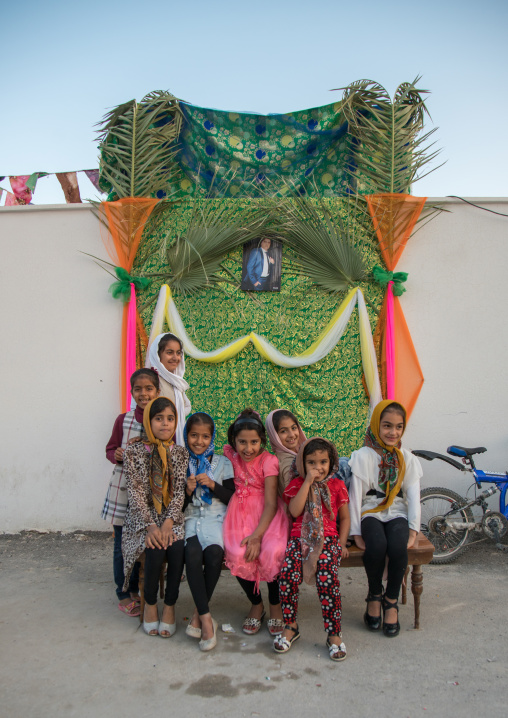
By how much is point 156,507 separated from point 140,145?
10.2 feet

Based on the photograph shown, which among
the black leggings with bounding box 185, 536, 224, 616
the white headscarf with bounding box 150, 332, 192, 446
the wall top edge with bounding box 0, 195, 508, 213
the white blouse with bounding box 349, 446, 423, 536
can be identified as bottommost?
the black leggings with bounding box 185, 536, 224, 616

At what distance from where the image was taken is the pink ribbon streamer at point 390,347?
179 inches

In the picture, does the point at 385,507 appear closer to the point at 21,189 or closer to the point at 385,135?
the point at 385,135

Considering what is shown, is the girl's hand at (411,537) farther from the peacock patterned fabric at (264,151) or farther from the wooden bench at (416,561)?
the peacock patterned fabric at (264,151)

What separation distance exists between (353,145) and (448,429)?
8.26 feet

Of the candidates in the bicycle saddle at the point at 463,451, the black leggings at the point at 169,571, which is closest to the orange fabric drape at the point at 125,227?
the black leggings at the point at 169,571

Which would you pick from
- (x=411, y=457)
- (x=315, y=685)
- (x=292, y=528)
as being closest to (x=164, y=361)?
(x=292, y=528)

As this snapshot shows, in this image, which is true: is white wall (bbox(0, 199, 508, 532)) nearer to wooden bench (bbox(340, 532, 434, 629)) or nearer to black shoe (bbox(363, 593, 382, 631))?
wooden bench (bbox(340, 532, 434, 629))

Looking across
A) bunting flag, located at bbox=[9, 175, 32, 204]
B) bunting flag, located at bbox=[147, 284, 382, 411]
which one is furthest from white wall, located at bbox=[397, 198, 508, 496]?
bunting flag, located at bbox=[9, 175, 32, 204]

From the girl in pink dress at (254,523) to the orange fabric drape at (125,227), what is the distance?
1662 mm

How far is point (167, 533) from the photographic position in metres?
3.04

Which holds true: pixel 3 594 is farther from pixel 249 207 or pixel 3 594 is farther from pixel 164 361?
pixel 249 207

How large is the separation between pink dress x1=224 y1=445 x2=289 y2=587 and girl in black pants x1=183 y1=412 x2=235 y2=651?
0.16ft

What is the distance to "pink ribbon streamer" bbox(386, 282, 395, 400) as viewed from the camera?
4.54 metres
